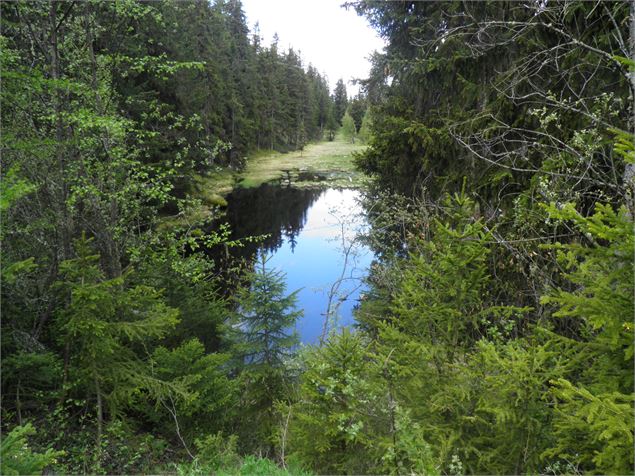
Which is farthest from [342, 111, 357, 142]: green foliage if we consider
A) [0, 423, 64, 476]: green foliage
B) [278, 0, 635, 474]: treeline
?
[0, 423, 64, 476]: green foliage

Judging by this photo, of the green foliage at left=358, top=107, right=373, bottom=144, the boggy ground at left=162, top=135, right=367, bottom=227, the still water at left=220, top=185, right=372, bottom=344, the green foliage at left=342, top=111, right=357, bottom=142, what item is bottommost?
the still water at left=220, top=185, right=372, bottom=344

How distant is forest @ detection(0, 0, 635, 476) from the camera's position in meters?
3.32

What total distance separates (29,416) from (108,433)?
110 cm

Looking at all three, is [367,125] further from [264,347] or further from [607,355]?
[607,355]

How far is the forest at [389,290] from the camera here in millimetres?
3318

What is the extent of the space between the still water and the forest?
184 cm

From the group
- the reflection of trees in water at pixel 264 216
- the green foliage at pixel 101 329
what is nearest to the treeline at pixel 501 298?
the green foliage at pixel 101 329

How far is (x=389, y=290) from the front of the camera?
948cm

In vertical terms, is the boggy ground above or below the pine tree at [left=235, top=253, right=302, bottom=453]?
above

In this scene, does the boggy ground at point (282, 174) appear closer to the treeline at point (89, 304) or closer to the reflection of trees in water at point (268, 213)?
the reflection of trees in water at point (268, 213)

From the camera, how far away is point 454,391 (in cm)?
394

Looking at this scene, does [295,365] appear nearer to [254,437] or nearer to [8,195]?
[254,437]

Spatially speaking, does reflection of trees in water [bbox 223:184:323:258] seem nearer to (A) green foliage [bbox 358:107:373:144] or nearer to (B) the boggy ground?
(B) the boggy ground

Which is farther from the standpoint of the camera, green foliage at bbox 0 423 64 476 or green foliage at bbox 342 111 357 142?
green foliage at bbox 342 111 357 142
